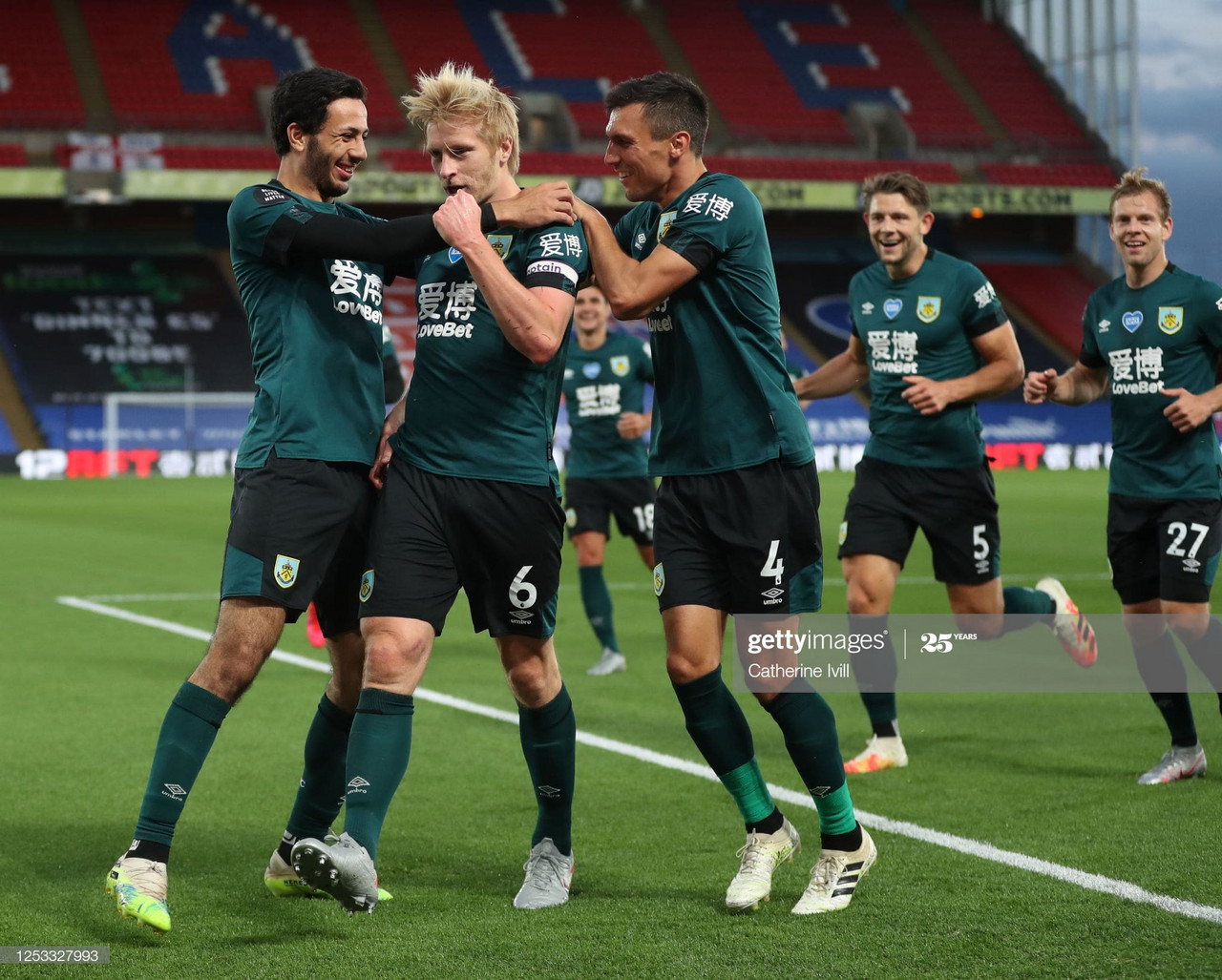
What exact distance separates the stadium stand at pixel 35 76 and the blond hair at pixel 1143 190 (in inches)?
1140

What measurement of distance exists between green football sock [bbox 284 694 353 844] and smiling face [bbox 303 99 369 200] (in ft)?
4.67

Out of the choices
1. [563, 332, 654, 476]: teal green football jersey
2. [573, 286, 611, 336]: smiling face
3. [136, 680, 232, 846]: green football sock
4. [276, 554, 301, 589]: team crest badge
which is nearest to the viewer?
[136, 680, 232, 846]: green football sock

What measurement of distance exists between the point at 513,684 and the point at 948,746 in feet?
9.28

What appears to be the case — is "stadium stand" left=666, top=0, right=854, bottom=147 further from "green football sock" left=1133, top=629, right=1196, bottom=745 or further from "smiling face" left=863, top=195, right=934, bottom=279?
"green football sock" left=1133, top=629, right=1196, bottom=745

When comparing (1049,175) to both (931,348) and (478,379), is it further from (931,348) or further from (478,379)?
(478,379)

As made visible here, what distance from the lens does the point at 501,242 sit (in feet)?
13.7

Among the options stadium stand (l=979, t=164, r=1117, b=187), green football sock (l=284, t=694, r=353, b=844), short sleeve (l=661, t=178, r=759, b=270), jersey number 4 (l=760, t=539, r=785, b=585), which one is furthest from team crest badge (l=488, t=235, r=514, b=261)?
stadium stand (l=979, t=164, r=1117, b=187)

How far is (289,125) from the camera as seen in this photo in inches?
166

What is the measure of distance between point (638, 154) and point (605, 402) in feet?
17.0

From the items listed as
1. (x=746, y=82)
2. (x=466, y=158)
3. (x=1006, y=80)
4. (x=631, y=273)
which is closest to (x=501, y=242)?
(x=466, y=158)

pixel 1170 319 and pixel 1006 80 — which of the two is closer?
pixel 1170 319

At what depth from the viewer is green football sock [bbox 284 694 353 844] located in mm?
4406

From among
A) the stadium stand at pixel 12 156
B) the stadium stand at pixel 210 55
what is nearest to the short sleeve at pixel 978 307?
the stadium stand at pixel 12 156

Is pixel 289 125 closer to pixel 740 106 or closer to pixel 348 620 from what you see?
pixel 348 620
